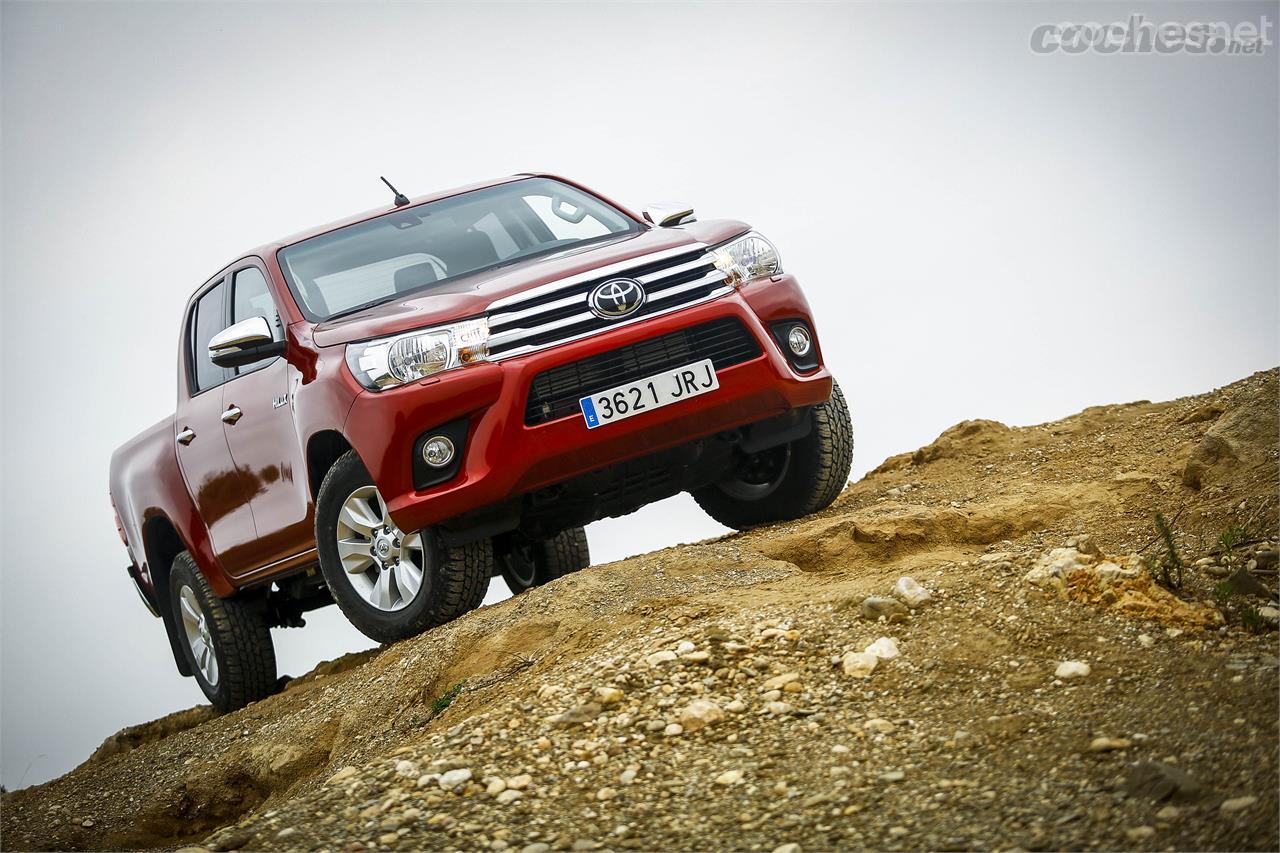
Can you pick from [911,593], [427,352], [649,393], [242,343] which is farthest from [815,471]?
[242,343]

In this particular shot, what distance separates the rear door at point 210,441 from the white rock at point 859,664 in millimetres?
4050

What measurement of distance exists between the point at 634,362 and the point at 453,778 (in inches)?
99.1

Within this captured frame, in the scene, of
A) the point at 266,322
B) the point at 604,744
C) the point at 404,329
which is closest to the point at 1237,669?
the point at 604,744

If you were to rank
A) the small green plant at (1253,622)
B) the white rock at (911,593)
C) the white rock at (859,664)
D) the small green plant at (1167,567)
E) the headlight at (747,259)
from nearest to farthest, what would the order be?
the small green plant at (1253,622), the white rock at (859,664), the small green plant at (1167,567), the white rock at (911,593), the headlight at (747,259)

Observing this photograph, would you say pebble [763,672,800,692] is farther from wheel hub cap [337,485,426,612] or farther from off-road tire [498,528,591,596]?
off-road tire [498,528,591,596]

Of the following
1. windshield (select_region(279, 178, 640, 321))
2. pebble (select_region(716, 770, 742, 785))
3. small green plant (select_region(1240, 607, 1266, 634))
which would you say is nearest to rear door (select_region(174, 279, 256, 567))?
windshield (select_region(279, 178, 640, 321))

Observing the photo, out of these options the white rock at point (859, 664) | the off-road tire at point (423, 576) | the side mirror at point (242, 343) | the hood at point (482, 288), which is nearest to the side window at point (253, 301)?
the side mirror at point (242, 343)

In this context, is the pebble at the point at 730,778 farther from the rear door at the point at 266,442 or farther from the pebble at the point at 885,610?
the rear door at the point at 266,442

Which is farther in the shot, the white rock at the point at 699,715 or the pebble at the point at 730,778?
the white rock at the point at 699,715

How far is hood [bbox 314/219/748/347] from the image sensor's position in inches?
244

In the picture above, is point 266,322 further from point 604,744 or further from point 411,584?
point 604,744

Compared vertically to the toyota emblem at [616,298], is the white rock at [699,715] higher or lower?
lower

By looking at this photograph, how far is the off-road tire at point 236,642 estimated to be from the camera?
8305mm

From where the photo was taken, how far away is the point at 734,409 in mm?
6461
